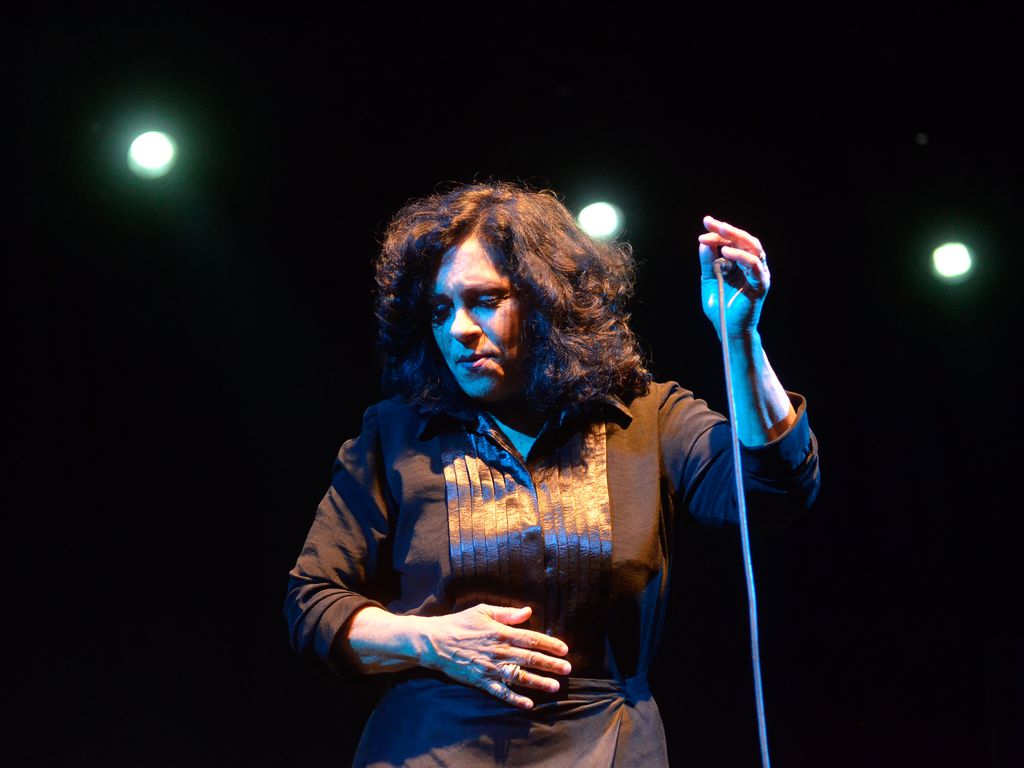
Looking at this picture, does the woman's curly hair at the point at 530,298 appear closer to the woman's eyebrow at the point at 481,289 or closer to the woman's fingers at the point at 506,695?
the woman's eyebrow at the point at 481,289

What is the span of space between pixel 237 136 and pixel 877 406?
1858 millimetres

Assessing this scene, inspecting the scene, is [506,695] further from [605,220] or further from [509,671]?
[605,220]

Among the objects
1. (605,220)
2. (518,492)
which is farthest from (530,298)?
(605,220)

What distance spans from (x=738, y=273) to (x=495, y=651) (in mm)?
626

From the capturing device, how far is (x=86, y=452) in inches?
95.7

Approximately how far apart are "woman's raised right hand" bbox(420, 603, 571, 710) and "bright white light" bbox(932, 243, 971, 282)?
175cm

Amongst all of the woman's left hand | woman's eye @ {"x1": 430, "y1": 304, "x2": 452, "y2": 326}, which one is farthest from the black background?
the woman's left hand

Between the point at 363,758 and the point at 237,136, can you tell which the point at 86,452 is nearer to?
the point at 237,136

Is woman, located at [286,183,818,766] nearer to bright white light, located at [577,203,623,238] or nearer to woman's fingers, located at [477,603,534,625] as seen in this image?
woman's fingers, located at [477,603,534,625]

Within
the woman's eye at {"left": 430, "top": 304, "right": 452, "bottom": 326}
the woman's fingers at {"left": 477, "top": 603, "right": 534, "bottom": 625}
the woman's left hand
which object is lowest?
the woman's fingers at {"left": 477, "top": 603, "right": 534, "bottom": 625}

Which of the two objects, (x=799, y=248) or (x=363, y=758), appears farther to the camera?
(x=799, y=248)

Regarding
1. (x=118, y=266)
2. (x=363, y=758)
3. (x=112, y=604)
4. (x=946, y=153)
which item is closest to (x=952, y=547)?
(x=946, y=153)

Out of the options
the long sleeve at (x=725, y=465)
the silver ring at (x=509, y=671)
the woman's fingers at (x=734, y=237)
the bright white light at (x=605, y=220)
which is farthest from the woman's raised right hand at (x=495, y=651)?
the bright white light at (x=605, y=220)

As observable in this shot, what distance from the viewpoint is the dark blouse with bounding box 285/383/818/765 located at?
1396mm
